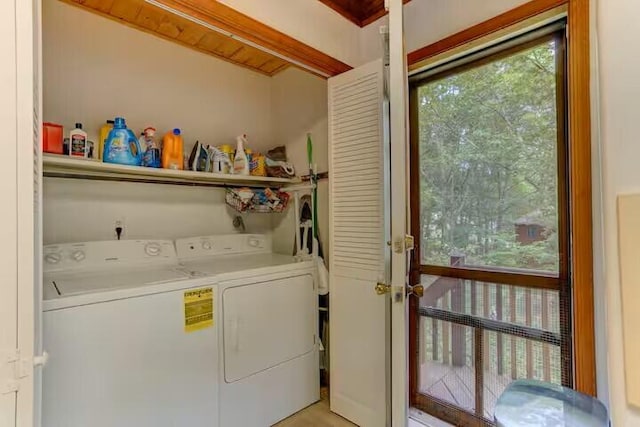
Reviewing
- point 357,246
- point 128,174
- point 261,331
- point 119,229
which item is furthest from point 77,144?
point 357,246

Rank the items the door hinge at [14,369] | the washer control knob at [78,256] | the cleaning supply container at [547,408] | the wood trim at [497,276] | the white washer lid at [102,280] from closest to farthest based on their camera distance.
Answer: the door hinge at [14,369], the cleaning supply container at [547,408], the white washer lid at [102,280], the wood trim at [497,276], the washer control knob at [78,256]

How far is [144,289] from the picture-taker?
4.93ft

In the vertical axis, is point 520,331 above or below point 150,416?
above

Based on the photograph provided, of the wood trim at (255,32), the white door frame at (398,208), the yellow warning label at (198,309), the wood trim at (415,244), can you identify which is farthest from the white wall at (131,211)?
the white door frame at (398,208)

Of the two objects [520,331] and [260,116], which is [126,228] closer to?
[260,116]

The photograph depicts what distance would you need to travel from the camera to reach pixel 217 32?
1.57m

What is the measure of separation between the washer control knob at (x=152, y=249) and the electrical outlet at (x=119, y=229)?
0.21m

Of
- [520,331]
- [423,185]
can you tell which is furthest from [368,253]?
[520,331]

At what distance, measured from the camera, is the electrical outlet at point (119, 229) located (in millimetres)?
2072

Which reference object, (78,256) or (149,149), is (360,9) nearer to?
(149,149)

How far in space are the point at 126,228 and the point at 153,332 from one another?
0.90 m

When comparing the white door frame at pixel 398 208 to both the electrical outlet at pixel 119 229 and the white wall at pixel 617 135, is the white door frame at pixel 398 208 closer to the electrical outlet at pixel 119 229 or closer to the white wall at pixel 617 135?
the white wall at pixel 617 135

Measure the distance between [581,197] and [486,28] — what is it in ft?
2.98

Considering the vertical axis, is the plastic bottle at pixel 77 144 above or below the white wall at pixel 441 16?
below
